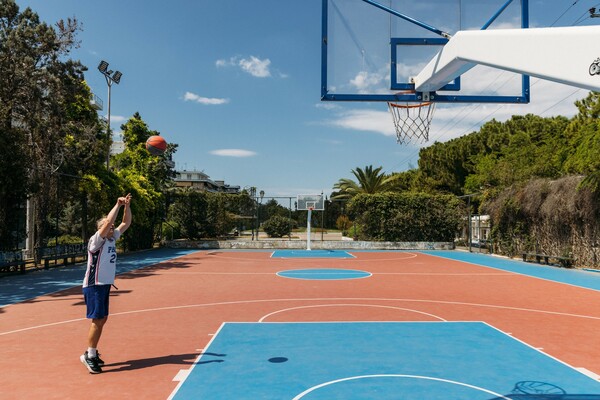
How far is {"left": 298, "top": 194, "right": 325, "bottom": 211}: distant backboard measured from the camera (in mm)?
31234

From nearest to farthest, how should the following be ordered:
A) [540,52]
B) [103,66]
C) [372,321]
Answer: [540,52] < [372,321] < [103,66]

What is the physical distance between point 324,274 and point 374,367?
10621mm

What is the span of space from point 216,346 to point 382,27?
21.7ft

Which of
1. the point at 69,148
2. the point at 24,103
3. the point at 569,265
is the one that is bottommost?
the point at 569,265

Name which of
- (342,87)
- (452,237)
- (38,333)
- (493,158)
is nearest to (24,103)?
(38,333)

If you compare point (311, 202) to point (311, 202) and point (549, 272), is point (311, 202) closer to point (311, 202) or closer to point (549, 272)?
point (311, 202)

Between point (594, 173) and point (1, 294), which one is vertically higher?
point (594, 173)

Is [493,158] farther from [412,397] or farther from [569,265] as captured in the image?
[412,397]

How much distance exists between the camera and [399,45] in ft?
27.6

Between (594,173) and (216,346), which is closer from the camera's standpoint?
(216,346)

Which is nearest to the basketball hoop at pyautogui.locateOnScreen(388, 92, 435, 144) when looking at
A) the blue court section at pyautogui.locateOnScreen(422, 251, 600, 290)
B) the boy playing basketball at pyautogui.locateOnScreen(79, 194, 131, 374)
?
the boy playing basketball at pyautogui.locateOnScreen(79, 194, 131, 374)

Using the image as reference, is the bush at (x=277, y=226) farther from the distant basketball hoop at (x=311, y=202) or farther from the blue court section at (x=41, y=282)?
the blue court section at (x=41, y=282)

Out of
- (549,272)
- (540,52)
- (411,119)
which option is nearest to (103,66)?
(411,119)

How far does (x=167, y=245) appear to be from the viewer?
31438 mm
